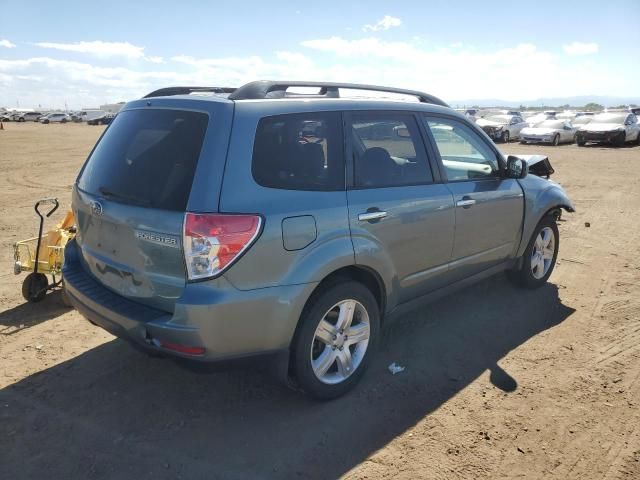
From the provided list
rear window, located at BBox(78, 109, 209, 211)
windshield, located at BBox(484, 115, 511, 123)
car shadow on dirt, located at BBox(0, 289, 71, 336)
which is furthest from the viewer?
windshield, located at BBox(484, 115, 511, 123)

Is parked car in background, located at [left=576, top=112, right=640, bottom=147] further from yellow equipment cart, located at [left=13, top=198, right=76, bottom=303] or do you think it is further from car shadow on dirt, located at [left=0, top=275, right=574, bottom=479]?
yellow equipment cart, located at [left=13, top=198, right=76, bottom=303]

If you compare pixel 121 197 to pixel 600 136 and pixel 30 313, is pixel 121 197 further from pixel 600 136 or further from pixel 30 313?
pixel 600 136

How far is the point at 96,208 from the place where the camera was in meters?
3.03

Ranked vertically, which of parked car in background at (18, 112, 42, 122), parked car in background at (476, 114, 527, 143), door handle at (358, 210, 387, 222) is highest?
parked car in background at (18, 112, 42, 122)

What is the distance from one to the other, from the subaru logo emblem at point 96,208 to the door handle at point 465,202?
99.2 inches

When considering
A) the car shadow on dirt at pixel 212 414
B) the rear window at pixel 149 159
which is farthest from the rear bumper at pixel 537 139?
the rear window at pixel 149 159

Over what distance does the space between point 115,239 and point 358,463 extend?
6.06ft

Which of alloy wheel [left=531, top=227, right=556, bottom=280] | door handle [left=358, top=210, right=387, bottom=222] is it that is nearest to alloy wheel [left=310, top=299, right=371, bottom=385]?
door handle [left=358, top=210, right=387, bottom=222]

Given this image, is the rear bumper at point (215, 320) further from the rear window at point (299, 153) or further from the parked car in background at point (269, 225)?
the rear window at point (299, 153)

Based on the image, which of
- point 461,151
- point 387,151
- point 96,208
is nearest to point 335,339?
point 387,151

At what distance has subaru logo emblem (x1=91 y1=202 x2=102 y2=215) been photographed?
3.00 m

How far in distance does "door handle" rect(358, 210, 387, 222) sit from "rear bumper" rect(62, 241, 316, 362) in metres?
0.58

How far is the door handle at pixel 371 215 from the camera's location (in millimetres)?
3143

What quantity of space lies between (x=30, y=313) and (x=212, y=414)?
7.64 ft
